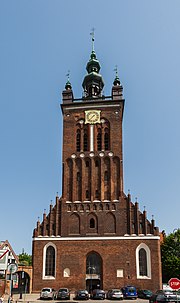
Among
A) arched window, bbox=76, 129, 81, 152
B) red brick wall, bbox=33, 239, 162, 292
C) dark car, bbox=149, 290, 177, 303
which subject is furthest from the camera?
arched window, bbox=76, 129, 81, 152

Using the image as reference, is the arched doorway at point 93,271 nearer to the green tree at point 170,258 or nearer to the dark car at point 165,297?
the dark car at point 165,297

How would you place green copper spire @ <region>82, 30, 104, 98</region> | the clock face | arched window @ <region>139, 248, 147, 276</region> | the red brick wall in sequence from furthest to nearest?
1. green copper spire @ <region>82, 30, 104, 98</region>
2. the clock face
3. arched window @ <region>139, 248, 147, 276</region>
4. the red brick wall

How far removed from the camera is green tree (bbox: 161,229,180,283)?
50125mm

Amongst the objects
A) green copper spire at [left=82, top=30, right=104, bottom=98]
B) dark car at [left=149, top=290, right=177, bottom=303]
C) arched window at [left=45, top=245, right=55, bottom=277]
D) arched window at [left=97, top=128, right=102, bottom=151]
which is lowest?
dark car at [left=149, top=290, right=177, bottom=303]

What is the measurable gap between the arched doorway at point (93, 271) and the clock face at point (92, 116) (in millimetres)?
17448

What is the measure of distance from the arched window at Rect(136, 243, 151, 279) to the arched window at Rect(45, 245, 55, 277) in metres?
9.81

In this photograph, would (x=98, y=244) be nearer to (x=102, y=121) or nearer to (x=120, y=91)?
(x=102, y=121)

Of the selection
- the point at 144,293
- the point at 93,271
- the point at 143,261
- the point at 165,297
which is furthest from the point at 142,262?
the point at 165,297

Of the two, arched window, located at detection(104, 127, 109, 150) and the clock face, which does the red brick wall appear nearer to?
arched window, located at detection(104, 127, 109, 150)

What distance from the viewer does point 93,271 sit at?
38250mm

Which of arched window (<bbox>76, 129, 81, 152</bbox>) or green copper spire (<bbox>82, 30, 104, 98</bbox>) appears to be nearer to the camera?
arched window (<bbox>76, 129, 81, 152</bbox>)

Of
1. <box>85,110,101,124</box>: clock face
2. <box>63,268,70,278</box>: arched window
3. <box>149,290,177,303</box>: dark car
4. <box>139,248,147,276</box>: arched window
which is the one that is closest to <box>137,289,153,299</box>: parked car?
<box>139,248,147,276</box>: arched window

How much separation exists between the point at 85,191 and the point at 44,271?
1065 cm

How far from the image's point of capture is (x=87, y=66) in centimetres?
5294
